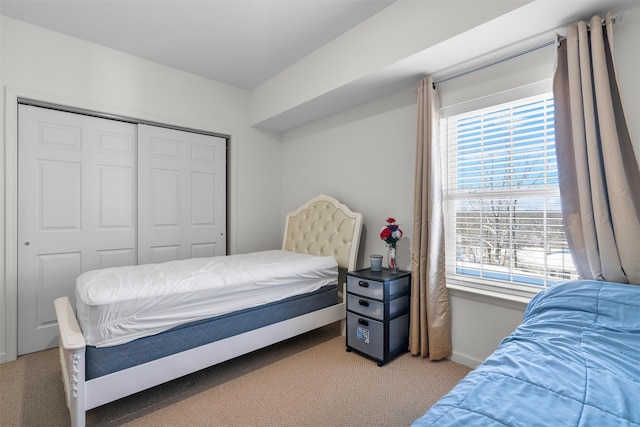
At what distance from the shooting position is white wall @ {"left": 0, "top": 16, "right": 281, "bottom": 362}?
8.13 feet

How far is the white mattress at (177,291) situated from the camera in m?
1.66

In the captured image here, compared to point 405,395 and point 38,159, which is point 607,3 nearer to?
point 405,395

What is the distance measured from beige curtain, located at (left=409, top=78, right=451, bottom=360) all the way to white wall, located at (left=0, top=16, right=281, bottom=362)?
2201 millimetres

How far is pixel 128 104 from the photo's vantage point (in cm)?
303

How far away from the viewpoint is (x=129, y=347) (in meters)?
1.73

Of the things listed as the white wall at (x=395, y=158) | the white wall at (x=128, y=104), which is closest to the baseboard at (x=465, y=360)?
the white wall at (x=395, y=158)

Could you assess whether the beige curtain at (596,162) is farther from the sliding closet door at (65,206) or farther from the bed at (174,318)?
the sliding closet door at (65,206)

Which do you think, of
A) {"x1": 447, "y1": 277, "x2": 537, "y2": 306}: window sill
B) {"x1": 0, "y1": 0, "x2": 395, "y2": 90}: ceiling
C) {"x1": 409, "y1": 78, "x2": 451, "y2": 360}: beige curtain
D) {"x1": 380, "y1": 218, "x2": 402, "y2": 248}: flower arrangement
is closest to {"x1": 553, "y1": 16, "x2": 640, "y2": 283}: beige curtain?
{"x1": 447, "y1": 277, "x2": 537, "y2": 306}: window sill

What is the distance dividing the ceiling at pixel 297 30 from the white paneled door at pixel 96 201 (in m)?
0.81

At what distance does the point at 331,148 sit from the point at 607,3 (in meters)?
2.36

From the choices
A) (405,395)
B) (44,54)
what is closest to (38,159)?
(44,54)

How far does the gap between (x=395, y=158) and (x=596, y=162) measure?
1.46 m

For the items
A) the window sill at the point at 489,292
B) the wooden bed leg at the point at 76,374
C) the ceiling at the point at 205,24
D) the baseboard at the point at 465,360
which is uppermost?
the ceiling at the point at 205,24

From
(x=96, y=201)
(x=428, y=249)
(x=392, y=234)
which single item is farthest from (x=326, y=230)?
(x=96, y=201)
